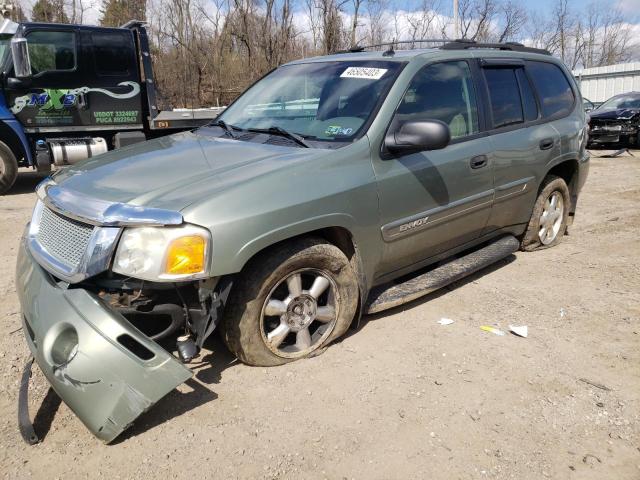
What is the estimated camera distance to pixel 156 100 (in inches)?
384

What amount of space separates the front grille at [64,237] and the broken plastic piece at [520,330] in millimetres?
2731

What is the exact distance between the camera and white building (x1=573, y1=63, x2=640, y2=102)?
29594mm

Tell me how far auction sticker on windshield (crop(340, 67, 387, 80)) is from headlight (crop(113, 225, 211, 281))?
1.78 m

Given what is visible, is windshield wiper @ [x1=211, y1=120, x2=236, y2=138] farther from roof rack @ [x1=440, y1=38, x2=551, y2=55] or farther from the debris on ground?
the debris on ground

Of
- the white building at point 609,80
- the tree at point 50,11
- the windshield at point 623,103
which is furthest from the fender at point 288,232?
the white building at point 609,80

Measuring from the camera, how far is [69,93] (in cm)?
895

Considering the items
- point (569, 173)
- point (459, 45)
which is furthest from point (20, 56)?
point (569, 173)

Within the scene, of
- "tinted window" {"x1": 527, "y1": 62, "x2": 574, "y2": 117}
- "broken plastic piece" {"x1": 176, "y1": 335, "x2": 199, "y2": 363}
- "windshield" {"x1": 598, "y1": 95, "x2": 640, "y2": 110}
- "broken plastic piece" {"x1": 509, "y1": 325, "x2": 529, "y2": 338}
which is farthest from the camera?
"windshield" {"x1": 598, "y1": 95, "x2": 640, "y2": 110}

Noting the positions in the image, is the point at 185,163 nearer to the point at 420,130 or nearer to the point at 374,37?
the point at 420,130

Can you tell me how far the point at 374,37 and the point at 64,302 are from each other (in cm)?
2774

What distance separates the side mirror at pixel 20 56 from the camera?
26.8ft

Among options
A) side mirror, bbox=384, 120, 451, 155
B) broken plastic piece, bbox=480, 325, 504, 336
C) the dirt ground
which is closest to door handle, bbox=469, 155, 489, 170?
side mirror, bbox=384, 120, 451, 155

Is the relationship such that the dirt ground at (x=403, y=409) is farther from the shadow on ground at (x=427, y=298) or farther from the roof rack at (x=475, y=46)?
the roof rack at (x=475, y=46)

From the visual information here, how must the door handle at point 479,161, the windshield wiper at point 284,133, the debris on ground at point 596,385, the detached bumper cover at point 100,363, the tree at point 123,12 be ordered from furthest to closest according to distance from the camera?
the tree at point 123,12
the door handle at point 479,161
the windshield wiper at point 284,133
the debris on ground at point 596,385
the detached bumper cover at point 100,363
